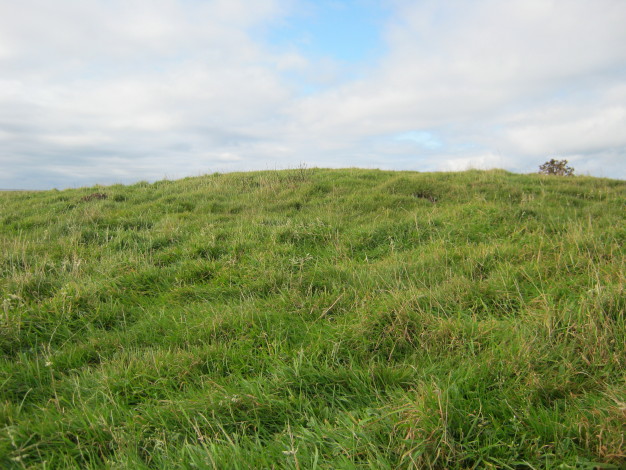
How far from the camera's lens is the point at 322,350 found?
2893 mm

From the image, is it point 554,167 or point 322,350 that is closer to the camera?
point 322,350

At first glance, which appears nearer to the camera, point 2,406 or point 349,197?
point 2,406

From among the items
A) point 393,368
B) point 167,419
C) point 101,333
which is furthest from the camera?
point 101,333

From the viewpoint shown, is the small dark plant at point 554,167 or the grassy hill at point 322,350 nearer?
the grassy hill at point 322,350

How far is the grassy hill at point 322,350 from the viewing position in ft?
6.47

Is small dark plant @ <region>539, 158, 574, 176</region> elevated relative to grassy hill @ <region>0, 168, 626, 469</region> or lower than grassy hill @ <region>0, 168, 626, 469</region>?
elevated

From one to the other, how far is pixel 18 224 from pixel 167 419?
865 cm

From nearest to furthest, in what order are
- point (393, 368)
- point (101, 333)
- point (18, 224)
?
1. point (393, 368)
2. point (101, 333)
3. point (18, 224)

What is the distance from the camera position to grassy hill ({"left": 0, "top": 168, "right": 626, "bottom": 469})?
6.47 ft

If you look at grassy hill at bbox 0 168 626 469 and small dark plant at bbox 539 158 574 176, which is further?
small dark plant at bbox 539 158 574 176

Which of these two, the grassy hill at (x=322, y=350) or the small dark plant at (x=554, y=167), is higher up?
the small dark plant at (x=554, y=167)

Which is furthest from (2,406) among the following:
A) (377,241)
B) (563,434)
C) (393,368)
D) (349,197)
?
(349,197)

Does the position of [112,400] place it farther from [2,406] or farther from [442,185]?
[442,185]

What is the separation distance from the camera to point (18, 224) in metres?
8.31
